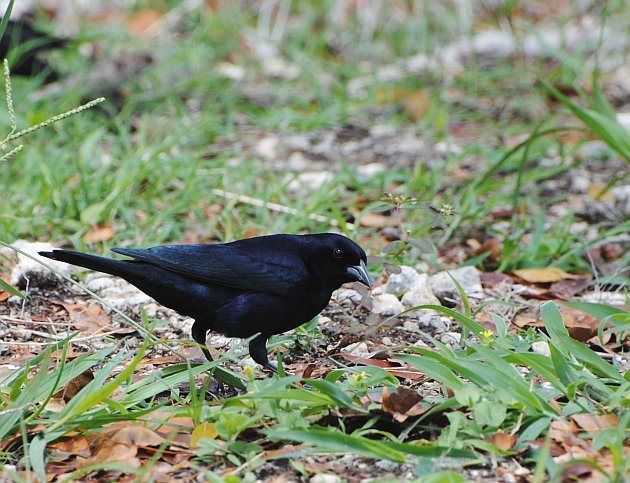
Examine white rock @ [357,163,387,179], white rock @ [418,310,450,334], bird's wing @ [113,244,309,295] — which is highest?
bird's wing @ [113,244,309,295]

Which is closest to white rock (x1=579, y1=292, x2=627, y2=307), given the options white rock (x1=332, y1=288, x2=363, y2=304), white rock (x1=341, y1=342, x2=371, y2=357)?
white rock (x1=332, y1=288, x2=363, y2=304)

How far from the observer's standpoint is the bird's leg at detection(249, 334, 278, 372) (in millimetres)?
3273

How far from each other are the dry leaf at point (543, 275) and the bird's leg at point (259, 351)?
164cm

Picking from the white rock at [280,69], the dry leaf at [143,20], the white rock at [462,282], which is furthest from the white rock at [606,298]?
the dry leaf at [143,20]

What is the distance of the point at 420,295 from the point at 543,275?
756 millimetres

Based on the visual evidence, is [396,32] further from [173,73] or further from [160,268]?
[160,268]

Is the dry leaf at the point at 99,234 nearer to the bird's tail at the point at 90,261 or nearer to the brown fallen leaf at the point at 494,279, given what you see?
the bird's tail at the point at 90,261

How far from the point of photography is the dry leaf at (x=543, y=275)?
14.5 feet

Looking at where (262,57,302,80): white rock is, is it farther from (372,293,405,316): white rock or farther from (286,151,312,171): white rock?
(372,293,405,316): white rock

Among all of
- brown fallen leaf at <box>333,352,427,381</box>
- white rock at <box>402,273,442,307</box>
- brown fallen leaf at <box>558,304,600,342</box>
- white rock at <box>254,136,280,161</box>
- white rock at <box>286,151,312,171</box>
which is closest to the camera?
brown fallen leaf at <box>333,352,427,381</box>

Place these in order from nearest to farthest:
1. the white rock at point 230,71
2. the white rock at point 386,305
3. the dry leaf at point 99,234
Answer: the white rock at point 386,305
the dry leaf at point 99,234
the white rock at point 230,71

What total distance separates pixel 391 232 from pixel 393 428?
2380mm

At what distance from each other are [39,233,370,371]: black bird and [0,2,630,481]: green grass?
22 cm

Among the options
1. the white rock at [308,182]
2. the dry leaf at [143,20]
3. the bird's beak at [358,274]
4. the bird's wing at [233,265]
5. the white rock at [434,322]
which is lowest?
the white rock at [434,322]
